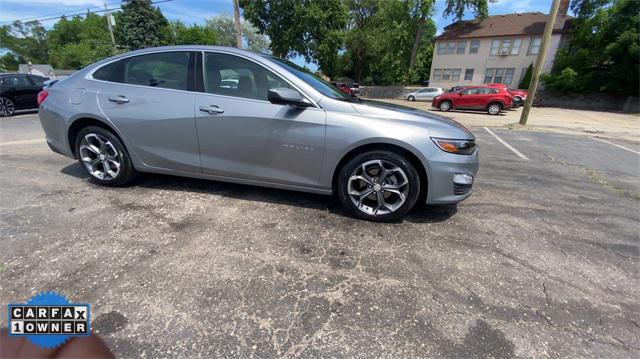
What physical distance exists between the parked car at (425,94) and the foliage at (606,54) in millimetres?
9769

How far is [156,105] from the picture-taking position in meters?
2.99

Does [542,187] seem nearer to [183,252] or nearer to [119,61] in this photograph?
[183,252]

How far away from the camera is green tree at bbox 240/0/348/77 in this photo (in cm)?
2756

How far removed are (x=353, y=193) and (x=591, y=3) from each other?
40.6 m

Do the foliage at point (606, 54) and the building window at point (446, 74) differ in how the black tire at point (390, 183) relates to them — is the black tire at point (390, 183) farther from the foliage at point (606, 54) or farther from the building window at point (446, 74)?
the building window at point (446, 74)

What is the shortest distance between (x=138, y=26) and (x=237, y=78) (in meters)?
48.3

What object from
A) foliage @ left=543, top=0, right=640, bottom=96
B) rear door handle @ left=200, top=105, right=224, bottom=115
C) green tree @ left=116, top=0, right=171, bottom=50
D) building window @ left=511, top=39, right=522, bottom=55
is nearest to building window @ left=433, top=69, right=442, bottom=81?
building window @ left=511, top=39, right=522, bottom=55

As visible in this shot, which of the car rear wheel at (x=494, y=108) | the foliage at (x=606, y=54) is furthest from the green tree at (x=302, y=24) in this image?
the foliage at (x=606, y=54)

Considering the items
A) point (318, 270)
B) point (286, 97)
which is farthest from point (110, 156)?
point (318, 270)

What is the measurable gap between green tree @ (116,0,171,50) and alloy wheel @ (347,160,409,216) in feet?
151

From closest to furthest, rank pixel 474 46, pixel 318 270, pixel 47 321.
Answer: pixel 47 321
pixel 318 270
pixel 474 46

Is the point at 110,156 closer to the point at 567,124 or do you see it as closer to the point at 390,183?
the point at 390,183

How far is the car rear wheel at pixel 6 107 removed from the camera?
29.1ft

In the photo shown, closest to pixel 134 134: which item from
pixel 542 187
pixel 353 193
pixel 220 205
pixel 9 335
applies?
pixel 220 205
